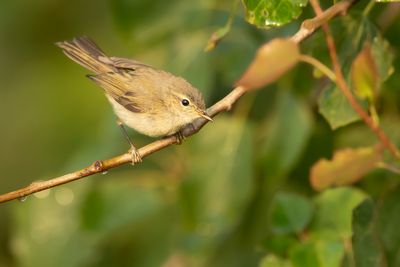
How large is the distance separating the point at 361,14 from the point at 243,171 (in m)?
1.11

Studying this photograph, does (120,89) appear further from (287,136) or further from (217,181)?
(287,136)

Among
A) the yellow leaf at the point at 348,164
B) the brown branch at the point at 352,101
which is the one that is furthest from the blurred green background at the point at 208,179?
the brown branch at the point at 352,101

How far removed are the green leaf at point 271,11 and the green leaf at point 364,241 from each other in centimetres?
76

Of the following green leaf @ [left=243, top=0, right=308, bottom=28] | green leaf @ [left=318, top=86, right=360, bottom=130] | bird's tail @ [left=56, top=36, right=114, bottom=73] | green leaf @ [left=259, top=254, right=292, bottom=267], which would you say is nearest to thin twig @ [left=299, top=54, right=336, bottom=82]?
green leaf @ [left=243, top=0, right=308, bottom=28]

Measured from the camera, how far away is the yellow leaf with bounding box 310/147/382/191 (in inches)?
99.4

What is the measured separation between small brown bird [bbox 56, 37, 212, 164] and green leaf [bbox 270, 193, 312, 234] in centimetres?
71

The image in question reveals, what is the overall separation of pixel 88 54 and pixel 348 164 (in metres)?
2.03

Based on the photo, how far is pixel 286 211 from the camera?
3.29 meters

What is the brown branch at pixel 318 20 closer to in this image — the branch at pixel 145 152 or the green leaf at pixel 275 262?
the branch at pixel 145 152

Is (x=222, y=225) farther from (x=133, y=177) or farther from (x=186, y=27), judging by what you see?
(x=186, y=27)

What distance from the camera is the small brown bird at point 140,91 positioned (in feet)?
12.8

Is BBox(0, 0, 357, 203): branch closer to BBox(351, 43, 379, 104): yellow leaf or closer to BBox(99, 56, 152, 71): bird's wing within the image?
BBox(351, 43, 379, 104): yellow leaf

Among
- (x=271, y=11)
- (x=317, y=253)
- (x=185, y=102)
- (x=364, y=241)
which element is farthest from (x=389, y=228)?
(x=185, y=102)

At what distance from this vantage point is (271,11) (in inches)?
109
